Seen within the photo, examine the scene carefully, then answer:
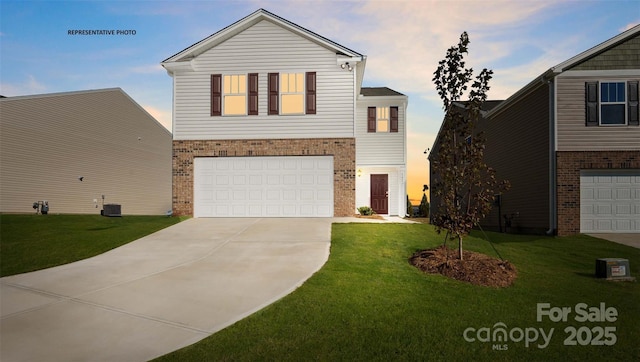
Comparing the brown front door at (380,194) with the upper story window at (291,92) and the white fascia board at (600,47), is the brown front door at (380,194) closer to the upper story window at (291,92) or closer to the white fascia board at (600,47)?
the upper story window at (291,92)

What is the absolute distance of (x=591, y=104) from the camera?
17.3 m

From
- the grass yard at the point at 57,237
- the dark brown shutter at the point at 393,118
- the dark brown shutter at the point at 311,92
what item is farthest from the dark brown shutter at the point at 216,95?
the dark brown shutter at the point at 393,118

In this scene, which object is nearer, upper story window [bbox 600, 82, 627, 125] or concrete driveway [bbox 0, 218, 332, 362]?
concrete driveway [bbox 0, 218, 332, 362]

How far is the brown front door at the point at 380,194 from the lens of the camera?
23.4 meters

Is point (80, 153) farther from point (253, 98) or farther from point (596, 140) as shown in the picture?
point (596, 140)

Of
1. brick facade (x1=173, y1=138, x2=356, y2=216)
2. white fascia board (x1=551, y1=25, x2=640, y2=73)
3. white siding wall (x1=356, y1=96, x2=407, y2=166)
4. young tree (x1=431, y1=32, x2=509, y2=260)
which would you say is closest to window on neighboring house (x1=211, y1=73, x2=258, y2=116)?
brick facade (x1=173, y1=138, x2=356, y2=216)

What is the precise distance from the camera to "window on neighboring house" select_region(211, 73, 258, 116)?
1936 centimetres

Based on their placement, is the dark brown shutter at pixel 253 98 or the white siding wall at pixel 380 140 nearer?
the dark brown shutter at pixel 253 98

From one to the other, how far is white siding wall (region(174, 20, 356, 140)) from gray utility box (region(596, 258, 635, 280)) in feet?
35.4

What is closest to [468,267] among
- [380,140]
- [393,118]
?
[380,140]

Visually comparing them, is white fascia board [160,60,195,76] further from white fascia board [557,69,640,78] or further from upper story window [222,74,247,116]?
white fascia board [557,69,640,78]

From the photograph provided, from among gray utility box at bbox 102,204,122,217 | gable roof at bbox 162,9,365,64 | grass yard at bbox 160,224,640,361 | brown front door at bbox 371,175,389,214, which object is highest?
gable roof at bbox 162,9,365,64

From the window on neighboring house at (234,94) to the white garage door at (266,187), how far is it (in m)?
2.12

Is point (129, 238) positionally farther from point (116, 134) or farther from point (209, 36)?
point (116, 134)
